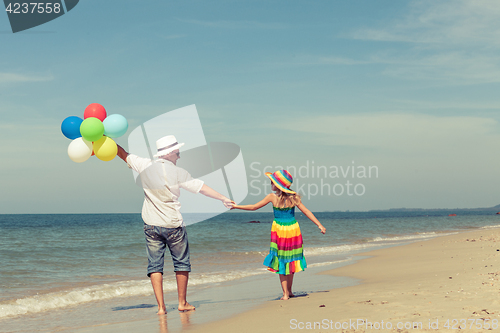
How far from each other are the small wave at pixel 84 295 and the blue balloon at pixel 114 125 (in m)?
3.35

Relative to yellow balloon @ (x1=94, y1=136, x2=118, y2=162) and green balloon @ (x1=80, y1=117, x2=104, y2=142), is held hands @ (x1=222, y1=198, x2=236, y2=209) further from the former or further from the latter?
green balloon @ (x1=80, y1=117, x2=104, y2=142)

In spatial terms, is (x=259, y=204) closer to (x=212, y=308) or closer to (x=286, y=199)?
(x=286, y=199)

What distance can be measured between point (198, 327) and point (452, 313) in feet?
7.89

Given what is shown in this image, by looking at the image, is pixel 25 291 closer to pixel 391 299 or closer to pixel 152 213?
pixel 152 213

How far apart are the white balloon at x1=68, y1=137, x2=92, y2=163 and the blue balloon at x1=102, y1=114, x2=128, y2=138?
0.26 meters

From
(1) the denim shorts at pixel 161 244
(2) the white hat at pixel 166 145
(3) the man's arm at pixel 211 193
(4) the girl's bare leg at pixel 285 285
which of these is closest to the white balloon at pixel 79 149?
(2) the white hat at pixel 166 145

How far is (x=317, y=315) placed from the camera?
13.4 ft

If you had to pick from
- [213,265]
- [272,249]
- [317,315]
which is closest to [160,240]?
[272,249]

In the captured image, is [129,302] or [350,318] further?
[129,302]

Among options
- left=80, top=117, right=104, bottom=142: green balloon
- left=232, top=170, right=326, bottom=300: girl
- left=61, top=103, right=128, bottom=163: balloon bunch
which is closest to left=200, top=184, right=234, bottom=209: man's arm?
left=232, top=170, right=326, bottom=300: girl

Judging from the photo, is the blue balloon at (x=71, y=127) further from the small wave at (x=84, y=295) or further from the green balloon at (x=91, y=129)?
the small wave at (x=84, y=295)

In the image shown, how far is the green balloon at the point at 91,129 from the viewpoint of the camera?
14.9 ft

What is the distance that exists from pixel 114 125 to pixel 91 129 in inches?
11.2

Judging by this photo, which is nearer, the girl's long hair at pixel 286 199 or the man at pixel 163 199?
the man at pixel 163 199
